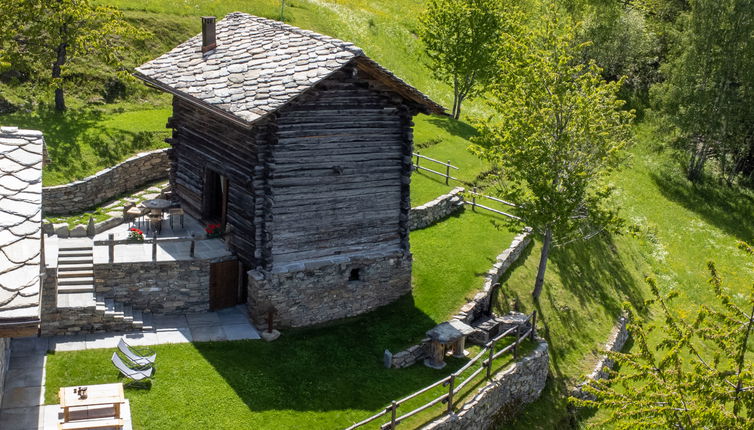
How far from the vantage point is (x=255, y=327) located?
1992 centimetres

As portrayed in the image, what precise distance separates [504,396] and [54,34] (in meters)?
21.2

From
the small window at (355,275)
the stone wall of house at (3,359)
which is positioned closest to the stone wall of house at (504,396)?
the small window at (355,275)

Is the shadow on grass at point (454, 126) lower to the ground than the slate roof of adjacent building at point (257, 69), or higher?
lower

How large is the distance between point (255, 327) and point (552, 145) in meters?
10.6

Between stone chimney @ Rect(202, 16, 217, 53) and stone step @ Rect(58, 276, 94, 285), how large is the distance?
7.67m

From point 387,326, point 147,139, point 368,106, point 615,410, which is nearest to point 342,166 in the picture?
point 368,106

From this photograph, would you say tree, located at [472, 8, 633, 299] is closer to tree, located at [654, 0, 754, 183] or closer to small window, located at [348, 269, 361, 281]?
small window, located at [348, 269, 361, 281]

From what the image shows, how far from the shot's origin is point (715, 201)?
144ft

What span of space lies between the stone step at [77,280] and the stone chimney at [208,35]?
7674 mm

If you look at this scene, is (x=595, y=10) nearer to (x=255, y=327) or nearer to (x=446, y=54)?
(x=446, y=54)

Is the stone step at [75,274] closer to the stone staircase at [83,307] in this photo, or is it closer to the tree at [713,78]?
the stone staircase at [83,307]

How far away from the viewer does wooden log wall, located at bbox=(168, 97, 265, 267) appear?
20.1 metres

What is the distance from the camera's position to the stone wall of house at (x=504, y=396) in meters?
18.0

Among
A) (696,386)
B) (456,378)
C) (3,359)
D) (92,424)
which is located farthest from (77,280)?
(696,386)
